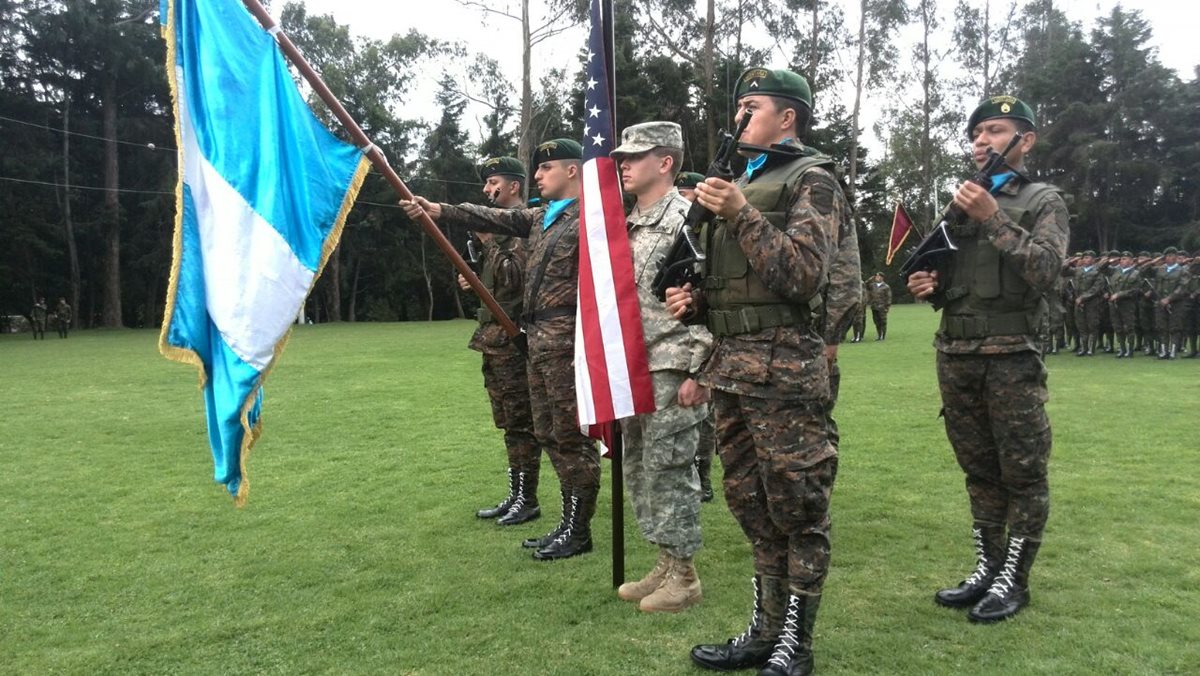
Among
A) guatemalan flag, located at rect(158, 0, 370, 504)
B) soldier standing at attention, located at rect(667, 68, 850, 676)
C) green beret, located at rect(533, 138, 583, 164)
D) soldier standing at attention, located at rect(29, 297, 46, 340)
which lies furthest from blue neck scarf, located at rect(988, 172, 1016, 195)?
soldier standing at attention, located at rect(29, 297, 46, 340)

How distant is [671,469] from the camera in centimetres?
406

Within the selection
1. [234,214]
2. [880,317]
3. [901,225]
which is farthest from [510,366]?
[880,317]

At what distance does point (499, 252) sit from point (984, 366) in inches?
122

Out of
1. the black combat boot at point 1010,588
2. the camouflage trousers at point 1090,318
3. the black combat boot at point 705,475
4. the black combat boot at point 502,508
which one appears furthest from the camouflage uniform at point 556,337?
the camouflage trousers at point 1090,318

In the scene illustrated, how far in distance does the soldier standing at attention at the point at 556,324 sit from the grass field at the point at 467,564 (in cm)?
28

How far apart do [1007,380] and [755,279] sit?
1.34 m

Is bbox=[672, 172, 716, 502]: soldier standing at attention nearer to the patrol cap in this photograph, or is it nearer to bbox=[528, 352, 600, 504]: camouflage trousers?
bbox=[528, 352, 600, 504]: camouflage trousers

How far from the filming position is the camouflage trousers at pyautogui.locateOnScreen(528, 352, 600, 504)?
4773 mm

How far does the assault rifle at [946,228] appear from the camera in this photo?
3740 mm

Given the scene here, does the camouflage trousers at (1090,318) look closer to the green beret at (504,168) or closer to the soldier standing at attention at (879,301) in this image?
the soldier standing at attention at (879,301)

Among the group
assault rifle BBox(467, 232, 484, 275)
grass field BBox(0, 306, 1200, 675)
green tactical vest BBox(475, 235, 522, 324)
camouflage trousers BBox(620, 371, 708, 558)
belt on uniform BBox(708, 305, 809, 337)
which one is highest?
assault rifle BBox(467, 232, 484, 275)

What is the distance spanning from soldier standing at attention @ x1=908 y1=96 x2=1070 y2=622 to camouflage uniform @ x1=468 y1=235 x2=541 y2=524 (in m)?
2.62

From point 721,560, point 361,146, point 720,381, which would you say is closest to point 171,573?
point 361,146

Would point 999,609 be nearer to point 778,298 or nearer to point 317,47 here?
point 778,298
